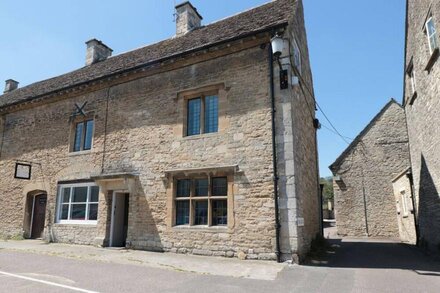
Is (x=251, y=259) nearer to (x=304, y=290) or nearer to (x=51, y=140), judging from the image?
(x=304, y=290)

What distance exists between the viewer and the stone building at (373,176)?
17.7 m

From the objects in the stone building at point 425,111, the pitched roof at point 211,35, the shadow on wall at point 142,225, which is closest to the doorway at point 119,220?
the shadow on wall at point 142,225

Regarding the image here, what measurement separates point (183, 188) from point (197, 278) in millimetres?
4243

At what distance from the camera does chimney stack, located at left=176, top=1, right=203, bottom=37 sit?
14.6 m

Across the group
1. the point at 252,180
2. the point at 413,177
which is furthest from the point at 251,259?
the point at 413,177

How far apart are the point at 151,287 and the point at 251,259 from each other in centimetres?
372

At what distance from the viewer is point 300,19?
1345 centimetres

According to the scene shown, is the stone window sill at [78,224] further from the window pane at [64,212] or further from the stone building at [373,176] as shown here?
the stone building at [373,176]

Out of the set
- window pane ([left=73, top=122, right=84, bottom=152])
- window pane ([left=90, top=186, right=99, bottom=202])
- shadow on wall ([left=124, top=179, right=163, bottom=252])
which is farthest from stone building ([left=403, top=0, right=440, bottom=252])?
window pane ([left=73, top=122, right=84, bottom=152])

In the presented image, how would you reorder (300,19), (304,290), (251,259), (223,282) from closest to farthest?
(304,290), (223,282), (251,259), (300,19)

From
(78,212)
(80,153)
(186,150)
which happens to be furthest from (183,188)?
(80,153)

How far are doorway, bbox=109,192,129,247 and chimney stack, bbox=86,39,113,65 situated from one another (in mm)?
9003

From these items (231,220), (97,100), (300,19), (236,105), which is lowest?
(231,220)

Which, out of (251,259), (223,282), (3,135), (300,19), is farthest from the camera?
(3,135)
